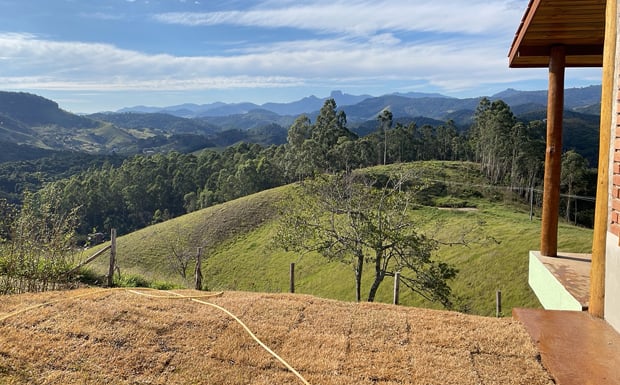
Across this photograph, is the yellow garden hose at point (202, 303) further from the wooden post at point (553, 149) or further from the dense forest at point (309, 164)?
the dense forest at point (309, 164)

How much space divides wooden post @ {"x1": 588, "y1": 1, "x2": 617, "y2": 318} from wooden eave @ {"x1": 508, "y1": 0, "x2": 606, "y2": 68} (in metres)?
0.84

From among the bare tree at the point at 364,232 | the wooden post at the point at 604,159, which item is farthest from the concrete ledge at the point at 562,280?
the bare tree at the point at 364,232

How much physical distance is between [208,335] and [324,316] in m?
1.72

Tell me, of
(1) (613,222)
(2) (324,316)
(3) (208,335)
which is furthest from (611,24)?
(3) (208,335)

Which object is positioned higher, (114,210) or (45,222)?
(45,222)

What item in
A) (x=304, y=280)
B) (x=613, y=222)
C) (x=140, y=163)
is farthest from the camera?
(x=140, y=163)

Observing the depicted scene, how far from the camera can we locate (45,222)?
29.9 ft

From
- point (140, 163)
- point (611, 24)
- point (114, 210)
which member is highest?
point (611, 24)

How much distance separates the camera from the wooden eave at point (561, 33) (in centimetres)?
477

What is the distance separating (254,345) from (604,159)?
14.0 ft

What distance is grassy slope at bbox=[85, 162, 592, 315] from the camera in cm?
2081

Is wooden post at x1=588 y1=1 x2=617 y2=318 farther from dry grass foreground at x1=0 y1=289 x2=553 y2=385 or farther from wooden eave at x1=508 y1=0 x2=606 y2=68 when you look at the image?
dry grass foreground at x1=0 y1=289 x2=553 y2=385

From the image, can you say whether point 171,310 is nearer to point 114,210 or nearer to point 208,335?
point 208,335

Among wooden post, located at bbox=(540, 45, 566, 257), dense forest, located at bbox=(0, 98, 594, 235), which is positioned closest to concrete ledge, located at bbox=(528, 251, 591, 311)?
wooden post, located at bbox=(540, 45, 566, 257)
